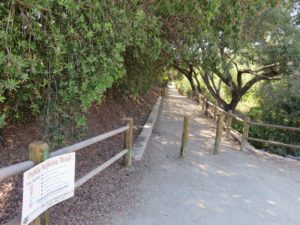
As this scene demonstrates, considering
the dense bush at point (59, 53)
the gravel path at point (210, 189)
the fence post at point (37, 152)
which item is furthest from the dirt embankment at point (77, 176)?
the fence post at point (37, 152)

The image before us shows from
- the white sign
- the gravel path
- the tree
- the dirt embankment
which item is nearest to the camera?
the white sign

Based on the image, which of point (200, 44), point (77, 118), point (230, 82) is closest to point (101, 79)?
point (77, 118)

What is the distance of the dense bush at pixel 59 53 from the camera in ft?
8.64

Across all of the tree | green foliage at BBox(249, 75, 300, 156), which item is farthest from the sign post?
green foliage at BBox(249, 75, 300, 156)

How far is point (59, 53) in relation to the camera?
284 centimetres

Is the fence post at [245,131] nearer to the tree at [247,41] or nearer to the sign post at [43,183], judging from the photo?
the tree at [247,41]

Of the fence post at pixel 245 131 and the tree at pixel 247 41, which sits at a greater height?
the tree at pixel 247 41

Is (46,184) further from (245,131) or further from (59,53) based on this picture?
(245,131)

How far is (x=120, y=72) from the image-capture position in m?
4.05

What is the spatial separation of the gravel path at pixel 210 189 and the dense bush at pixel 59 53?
1.63 m

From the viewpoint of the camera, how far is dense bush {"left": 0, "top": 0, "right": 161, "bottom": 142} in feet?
8.64

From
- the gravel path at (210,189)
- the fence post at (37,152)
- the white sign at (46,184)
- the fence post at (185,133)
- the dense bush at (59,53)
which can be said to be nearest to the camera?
the white sign at (46,184)

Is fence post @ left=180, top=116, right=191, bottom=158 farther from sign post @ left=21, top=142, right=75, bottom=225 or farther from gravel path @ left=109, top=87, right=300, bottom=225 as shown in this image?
sign post @ left=21, top=142, right=75, bottom=225

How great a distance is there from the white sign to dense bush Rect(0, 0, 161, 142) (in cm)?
61
